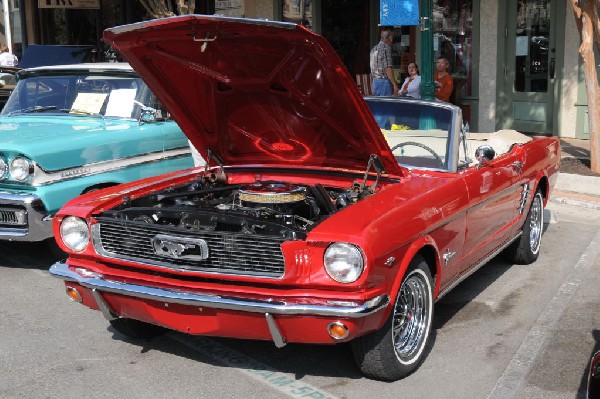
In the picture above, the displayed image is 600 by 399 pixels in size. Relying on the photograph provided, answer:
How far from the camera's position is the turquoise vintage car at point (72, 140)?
6.31 m

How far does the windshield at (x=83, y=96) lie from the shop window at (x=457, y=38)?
7.36m

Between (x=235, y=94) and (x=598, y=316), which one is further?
(x=598, y=316)

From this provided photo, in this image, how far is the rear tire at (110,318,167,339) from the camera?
16.3ft

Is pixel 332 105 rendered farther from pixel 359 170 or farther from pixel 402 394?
pixel 402 394

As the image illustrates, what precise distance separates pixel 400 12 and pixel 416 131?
5.01 metres

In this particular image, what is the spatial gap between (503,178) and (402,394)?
203cm

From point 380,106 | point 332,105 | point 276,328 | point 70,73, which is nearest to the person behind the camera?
point 276,328

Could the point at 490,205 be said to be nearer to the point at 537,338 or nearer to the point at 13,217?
the point at 537,338

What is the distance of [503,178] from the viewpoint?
560 cm

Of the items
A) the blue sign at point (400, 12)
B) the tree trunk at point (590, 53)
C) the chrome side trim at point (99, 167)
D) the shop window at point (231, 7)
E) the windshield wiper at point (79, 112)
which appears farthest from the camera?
the shop window at point (231, 7)

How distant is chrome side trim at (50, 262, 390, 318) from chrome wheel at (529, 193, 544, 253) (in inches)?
119

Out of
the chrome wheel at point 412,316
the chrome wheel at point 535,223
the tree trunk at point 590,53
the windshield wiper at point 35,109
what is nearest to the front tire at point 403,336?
the chrome wheel at point 412,316

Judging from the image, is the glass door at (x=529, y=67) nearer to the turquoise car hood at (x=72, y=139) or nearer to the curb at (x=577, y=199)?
the curb at (x=577, y=199)

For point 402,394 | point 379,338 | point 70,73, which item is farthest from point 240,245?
point 70,73
